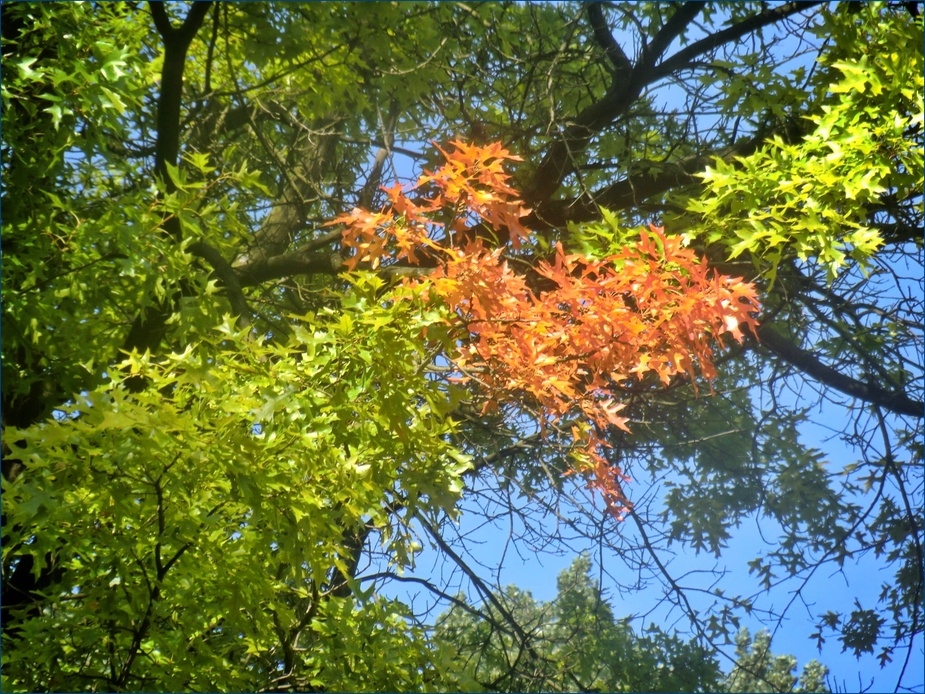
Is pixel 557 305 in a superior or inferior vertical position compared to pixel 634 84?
inferior

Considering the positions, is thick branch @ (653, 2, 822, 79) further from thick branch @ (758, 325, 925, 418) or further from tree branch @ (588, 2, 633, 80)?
thick branch @ (758, 325, 925, 418)

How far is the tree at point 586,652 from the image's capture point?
2121mm

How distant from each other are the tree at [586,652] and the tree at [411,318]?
39mm

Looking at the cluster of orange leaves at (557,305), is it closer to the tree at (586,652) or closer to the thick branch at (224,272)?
the thick branch at (224,272)

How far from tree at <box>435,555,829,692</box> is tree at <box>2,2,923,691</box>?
0.04m

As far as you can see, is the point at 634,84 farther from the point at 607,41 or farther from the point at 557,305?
the point at 557,305

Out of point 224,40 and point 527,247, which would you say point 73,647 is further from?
point 224,40

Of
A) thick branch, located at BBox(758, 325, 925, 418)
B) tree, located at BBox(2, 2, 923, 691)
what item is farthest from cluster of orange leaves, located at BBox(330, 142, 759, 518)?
thick branch, located at BBox(758, 325, 925, 418)

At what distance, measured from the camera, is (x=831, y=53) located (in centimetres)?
215

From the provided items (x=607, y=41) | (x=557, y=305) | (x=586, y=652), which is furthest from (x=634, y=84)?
(x=586, y=652)

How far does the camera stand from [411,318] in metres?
1.45

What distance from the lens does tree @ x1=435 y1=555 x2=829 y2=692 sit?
6.96ft

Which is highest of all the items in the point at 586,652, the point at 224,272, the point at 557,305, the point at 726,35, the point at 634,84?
the point at 726,35

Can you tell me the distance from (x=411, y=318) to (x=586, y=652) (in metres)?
1.21
